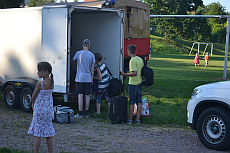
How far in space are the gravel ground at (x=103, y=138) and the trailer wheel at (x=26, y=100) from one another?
62cm

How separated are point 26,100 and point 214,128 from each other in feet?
16.5

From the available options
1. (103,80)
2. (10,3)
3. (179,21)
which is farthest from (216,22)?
(103,80)

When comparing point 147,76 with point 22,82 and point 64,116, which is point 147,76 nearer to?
point 64,116

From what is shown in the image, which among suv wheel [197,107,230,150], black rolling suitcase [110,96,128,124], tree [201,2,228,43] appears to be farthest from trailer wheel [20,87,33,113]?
tree [201,2,228,43]

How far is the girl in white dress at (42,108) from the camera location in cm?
441

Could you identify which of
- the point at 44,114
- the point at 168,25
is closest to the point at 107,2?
the point at 44,114

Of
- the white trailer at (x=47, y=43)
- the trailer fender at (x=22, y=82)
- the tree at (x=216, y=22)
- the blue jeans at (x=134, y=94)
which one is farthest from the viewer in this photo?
the tree at (x=216, y=22)

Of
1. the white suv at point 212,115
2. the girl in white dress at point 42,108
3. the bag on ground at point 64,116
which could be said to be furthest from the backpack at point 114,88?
the girl in white dress at point 42,108

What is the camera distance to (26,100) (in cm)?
827

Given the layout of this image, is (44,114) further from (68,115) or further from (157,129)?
(157,129)

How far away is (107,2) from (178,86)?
574 cm

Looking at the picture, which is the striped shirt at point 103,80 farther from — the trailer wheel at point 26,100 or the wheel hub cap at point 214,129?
the wheel hub cap at point 214,129

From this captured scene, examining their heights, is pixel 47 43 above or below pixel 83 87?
above

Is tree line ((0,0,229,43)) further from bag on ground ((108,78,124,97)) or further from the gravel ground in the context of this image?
the gravel ground
